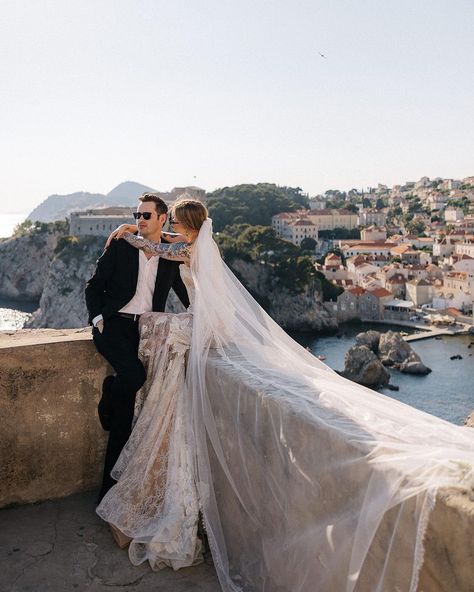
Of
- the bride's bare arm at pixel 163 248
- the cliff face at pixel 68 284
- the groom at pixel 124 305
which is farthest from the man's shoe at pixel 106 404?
the cliff face at pixel 68 284

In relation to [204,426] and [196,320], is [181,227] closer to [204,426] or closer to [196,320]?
[196,320]

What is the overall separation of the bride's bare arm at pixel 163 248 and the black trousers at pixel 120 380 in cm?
38

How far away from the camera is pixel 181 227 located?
9.31ft

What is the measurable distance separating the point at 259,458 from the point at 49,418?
1.22m

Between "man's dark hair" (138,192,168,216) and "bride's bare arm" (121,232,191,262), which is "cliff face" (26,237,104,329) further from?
"bride's bare arm" (121,232,191,262)

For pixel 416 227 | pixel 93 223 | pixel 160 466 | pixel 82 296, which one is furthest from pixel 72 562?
pixel 416 227

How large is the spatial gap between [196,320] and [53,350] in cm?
73

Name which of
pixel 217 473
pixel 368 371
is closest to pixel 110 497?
pixel 217 473

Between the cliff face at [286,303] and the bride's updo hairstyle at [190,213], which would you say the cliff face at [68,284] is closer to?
the cliff face at [286,303]

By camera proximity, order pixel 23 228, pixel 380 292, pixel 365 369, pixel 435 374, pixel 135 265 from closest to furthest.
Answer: pixel 135 265 < pixel 365 369 < pixel 435 374 < pixel 380 292 < pixel 23 228

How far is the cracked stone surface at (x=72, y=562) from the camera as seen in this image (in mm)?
2229

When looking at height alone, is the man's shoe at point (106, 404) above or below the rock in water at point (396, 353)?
above

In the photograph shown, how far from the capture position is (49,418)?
2893 mm

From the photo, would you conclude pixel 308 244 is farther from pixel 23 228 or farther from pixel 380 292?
pixel 23 228
